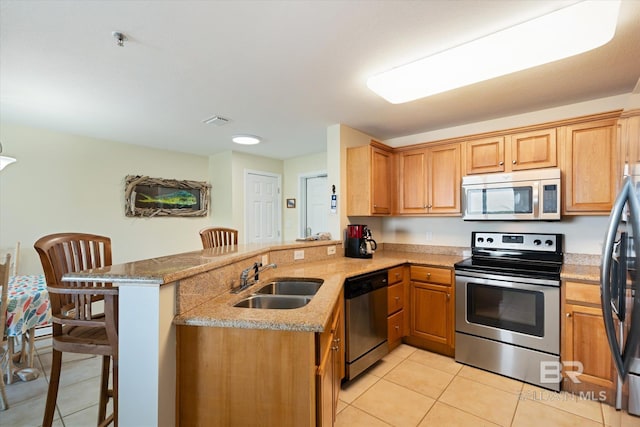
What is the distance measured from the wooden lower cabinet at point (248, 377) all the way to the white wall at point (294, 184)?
148 inches

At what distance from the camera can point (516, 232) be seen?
2842 mm

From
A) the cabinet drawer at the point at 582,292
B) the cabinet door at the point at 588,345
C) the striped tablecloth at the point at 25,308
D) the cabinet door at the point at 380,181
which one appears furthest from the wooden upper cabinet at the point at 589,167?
the striped tablecloth at the point at 25,308

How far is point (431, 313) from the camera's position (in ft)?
9.15

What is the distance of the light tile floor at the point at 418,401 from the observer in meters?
1.87

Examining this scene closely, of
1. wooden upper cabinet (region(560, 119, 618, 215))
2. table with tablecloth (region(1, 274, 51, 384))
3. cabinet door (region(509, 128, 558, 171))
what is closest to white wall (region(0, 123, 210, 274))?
table with tablecloth (region(1, 274, 51, 384))

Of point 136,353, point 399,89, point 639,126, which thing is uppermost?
point 399,89

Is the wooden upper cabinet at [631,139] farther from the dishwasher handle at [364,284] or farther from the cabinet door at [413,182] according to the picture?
the cabinet door at [413,182]

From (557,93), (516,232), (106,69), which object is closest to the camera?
(106,69)

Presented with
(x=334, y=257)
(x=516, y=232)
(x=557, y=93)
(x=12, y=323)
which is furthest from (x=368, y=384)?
(x=557, y=93)

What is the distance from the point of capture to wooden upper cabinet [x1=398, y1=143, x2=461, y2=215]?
300cm

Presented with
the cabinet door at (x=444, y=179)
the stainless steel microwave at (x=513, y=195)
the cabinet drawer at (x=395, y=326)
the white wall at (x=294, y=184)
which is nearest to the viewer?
the stainless steel microwave at (x=513, y=195)

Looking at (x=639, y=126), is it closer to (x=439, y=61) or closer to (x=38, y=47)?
(x=439, y=61)

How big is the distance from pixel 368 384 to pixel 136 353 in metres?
1.80

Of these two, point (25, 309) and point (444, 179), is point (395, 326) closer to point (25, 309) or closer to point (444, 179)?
point (444, 179)
